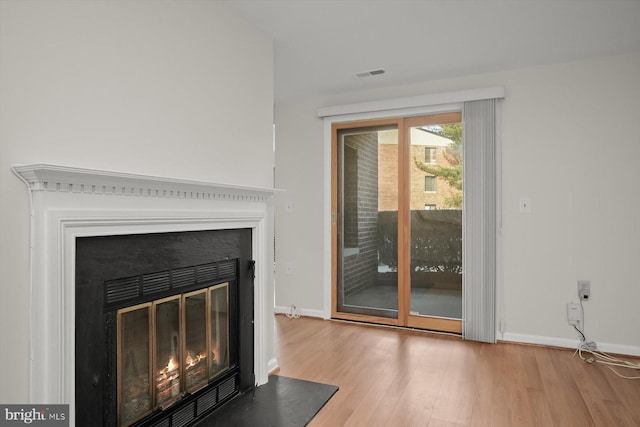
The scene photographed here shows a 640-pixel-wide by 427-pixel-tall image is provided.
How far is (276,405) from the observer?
2.28 meters

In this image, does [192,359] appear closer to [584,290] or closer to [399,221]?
[399,221]

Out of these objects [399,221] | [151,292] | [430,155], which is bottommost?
[151,292]

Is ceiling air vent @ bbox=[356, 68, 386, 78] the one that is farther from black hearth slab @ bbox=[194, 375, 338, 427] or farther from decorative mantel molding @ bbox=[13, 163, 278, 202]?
black hearth slab @ bbox=[194, 375, 338, 427]

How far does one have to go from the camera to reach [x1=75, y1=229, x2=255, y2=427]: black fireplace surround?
152 centimetres

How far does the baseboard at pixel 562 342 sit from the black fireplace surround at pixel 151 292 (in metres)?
2.34

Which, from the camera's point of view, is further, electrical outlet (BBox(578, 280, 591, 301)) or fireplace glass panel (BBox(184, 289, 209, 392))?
electrical outlet (BBox(578, 280, 591, 301))

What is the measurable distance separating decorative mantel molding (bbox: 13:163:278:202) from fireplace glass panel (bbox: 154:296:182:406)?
21.5 inches

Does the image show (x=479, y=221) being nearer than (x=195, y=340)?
No

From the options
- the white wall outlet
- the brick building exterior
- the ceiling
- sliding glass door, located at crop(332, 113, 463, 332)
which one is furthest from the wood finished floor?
the ceiling

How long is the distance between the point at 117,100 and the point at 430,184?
9.53 feet

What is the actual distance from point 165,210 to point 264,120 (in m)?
1.13

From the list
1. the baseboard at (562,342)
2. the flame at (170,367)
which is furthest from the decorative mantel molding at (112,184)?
the baseboard at (562,342)

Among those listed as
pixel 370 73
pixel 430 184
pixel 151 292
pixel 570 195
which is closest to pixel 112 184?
pixel 151 292

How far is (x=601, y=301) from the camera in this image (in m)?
3.21
